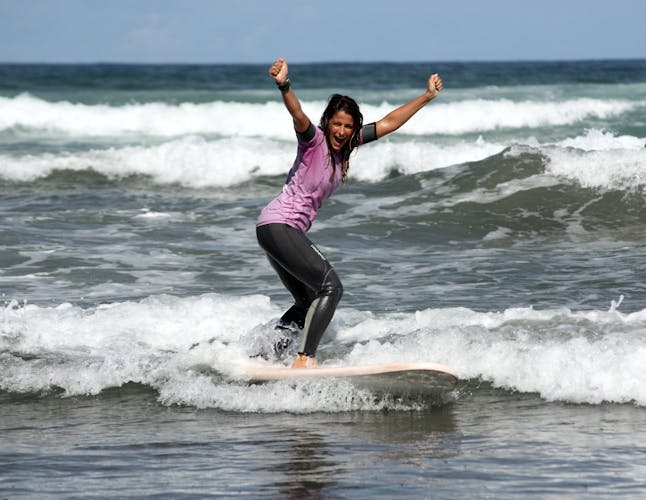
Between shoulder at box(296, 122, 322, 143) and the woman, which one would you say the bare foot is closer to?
the woman

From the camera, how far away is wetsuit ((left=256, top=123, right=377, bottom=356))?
250 inches

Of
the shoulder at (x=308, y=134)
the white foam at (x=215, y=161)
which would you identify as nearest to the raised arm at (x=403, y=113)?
the shoulder at (x=308, y=134)

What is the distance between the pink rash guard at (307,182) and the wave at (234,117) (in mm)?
21994

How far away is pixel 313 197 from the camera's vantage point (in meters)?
6.48

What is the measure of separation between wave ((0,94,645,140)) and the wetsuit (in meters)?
22.0

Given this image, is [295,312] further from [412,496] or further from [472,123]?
[472,123]

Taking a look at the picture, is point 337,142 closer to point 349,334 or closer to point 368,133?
point 368,133

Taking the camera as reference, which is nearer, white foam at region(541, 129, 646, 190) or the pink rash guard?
the pink rash guard

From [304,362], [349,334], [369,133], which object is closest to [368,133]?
[369,133]

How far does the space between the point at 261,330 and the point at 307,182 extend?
143cm

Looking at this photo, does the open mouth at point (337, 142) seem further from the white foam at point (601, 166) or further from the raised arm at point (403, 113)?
the white foam at point (601, 166)

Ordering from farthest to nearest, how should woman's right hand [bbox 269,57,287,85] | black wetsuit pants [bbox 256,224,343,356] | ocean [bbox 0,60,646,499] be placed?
black wetsuit pants [bbox 256,224,343,356] < woman's right hand [bbox 269,57,287,85] < ocean [bbox 0,60,646,499]

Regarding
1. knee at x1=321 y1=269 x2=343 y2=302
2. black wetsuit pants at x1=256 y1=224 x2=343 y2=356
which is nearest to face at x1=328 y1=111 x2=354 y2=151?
black wetsuit pants at x1=256 y1=224 x2=343 y2=356

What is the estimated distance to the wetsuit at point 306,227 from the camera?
6359mm
